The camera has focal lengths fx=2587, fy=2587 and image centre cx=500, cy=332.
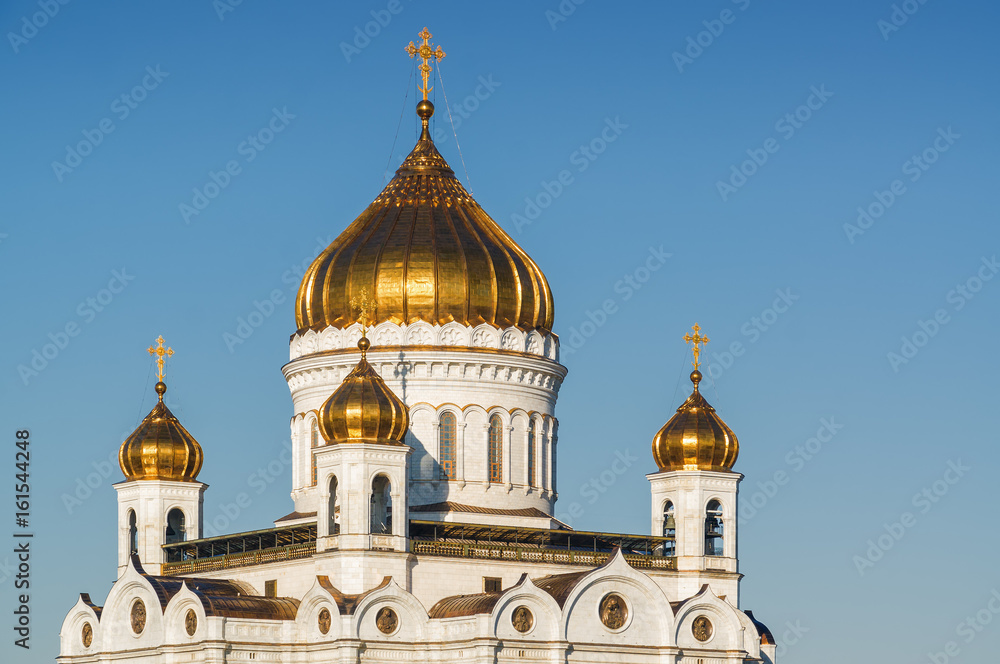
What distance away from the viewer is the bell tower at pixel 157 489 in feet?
223

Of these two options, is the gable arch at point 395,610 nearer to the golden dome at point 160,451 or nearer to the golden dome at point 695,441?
the golden dome at point 695,441

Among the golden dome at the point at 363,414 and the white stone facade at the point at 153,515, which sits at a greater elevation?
the golden dome at the point at 363,414

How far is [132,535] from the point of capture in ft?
225

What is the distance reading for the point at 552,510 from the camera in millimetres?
67812

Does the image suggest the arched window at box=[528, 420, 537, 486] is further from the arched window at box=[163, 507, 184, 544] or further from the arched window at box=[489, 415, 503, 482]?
the arched window at box=[163, 507, 184, 544]

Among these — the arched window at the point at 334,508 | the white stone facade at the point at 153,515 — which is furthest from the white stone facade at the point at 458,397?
the white stone facade at the point at 153,515

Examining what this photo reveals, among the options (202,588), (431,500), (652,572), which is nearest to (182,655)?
(202,588)

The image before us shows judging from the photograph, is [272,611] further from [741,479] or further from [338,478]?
[741,479]

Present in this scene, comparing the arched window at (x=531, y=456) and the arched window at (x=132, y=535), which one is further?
the arched window at (x=132, y=535)

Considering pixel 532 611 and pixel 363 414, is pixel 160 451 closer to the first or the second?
pixel 363 414

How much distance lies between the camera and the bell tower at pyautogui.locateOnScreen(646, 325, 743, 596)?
213ft

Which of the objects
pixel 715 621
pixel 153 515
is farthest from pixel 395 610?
pixel 153 515

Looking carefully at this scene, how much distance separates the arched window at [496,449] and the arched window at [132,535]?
973cm

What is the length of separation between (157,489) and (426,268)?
928 cm
